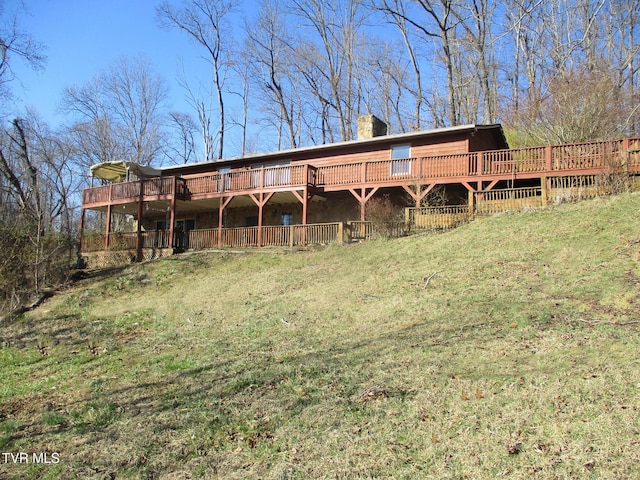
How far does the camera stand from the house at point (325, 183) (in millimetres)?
16859

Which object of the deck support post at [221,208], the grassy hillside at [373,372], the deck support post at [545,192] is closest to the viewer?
the grassy hillside at [373,372]

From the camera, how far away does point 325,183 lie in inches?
808

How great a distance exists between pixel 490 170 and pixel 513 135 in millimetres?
12672

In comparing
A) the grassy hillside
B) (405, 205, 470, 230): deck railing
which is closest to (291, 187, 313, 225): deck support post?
(405, 205, 470, 230): deck railing

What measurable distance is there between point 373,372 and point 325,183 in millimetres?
14973

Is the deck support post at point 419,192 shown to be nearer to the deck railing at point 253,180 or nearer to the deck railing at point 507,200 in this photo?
the deck railing at point 507,200

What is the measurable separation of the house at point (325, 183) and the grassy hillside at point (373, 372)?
3798mm

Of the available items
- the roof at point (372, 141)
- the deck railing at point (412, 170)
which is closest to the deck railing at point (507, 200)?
the deck railing at point (412, 170)

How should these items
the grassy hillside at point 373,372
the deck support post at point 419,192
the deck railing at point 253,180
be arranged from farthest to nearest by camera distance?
the deck railing at point 253,180
the deck support post at point 419,192
the grassy hillside at point 373,372

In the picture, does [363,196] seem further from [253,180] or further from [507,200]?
[507,200]

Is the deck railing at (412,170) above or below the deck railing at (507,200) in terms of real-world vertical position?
above

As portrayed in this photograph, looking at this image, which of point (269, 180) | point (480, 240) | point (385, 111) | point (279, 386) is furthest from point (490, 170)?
point (385, 111)

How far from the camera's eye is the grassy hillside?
4238 millimetres

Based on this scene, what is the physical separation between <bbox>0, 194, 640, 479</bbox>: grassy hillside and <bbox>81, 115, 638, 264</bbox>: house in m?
3.80
